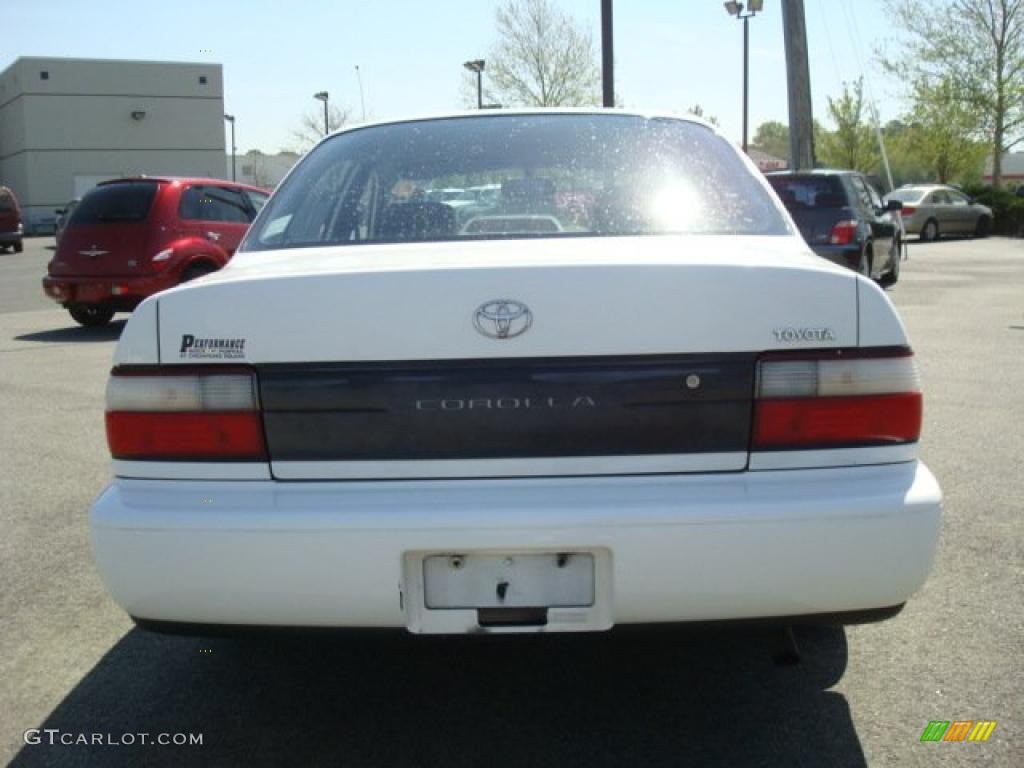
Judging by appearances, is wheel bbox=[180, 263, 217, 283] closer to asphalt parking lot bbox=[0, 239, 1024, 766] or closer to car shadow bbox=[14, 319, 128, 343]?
car shadow bbox=[14, 319, 128, 343]

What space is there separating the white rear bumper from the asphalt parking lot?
15cm

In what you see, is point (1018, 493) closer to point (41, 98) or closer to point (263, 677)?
point (263, 677)

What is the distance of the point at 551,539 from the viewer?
2.38m

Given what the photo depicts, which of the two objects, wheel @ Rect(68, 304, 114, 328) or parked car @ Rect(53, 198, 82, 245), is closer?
wheel @ Rect(68, 304, 114, 328)

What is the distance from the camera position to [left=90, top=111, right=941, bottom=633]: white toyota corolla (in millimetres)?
2406

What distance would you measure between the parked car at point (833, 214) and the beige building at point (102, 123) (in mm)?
48426

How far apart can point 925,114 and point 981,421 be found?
3767 centimetres

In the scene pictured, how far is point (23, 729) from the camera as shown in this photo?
2.89m

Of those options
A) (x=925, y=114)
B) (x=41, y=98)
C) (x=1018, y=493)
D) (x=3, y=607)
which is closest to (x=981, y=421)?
(x=1018, y=493)

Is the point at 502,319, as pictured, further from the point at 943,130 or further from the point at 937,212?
the point at 943,130

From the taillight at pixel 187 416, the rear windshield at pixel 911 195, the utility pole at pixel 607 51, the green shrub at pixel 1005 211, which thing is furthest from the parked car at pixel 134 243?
the green shrub at pixel 1005 211

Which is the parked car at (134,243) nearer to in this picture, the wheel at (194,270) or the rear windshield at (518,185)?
the wheel at (194,270)

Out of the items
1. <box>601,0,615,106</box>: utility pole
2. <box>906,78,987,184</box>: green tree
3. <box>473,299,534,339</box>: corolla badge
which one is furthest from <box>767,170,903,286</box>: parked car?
<box>906,78,987,184</box>: green tree

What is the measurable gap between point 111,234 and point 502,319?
32.8 ft
